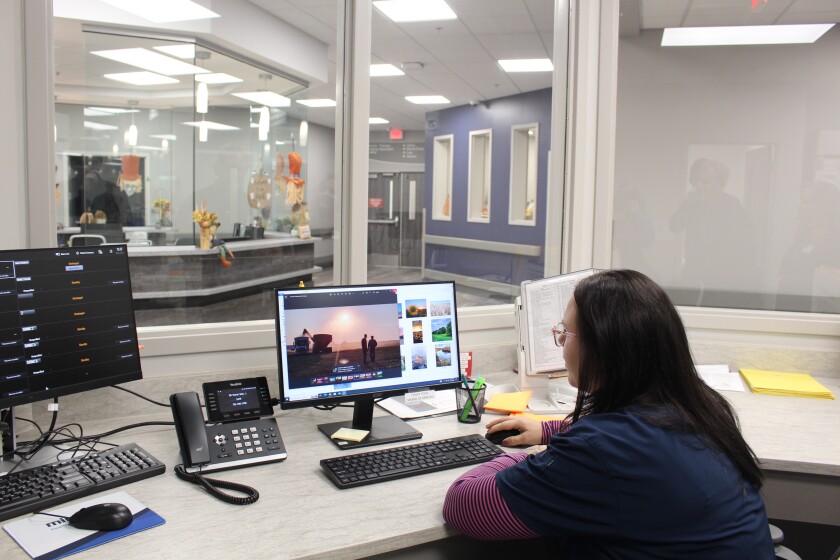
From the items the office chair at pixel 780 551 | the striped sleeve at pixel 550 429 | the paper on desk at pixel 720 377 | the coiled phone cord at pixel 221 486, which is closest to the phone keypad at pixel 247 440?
the coiled phone cord at pixel 221 486

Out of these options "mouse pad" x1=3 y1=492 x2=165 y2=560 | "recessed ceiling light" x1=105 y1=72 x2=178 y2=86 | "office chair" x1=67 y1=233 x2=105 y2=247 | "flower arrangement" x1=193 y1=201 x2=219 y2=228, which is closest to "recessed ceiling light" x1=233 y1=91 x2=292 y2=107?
"flower arrangement" x1=193 y1=201 x2=219 y2=228

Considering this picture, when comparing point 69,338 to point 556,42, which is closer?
point 69,338

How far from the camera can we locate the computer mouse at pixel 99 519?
1.33 m

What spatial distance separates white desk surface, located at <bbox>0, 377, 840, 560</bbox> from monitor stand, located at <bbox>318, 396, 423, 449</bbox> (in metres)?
0.04

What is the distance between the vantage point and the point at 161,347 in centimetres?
210

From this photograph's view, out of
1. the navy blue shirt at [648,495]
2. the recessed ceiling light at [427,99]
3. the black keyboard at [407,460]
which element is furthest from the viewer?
the recessed ceiling light at [427,99]

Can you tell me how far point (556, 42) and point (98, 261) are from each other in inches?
93.9

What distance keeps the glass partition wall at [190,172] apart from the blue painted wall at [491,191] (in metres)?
1.15

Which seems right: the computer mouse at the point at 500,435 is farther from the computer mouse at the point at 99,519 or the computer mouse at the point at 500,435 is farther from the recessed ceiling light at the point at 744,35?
the recessed ceiling light at the point at 744,35

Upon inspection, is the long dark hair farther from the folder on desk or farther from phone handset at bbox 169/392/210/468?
the folder on desk

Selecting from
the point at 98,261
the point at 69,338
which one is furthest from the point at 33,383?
the point at 98,261

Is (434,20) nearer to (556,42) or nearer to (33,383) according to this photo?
(556,42)

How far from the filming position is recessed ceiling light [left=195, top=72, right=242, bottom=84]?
15.9ft

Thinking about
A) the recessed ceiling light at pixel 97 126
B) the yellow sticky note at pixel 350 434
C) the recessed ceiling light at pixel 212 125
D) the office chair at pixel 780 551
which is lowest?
the office chair at pixel 780 551
